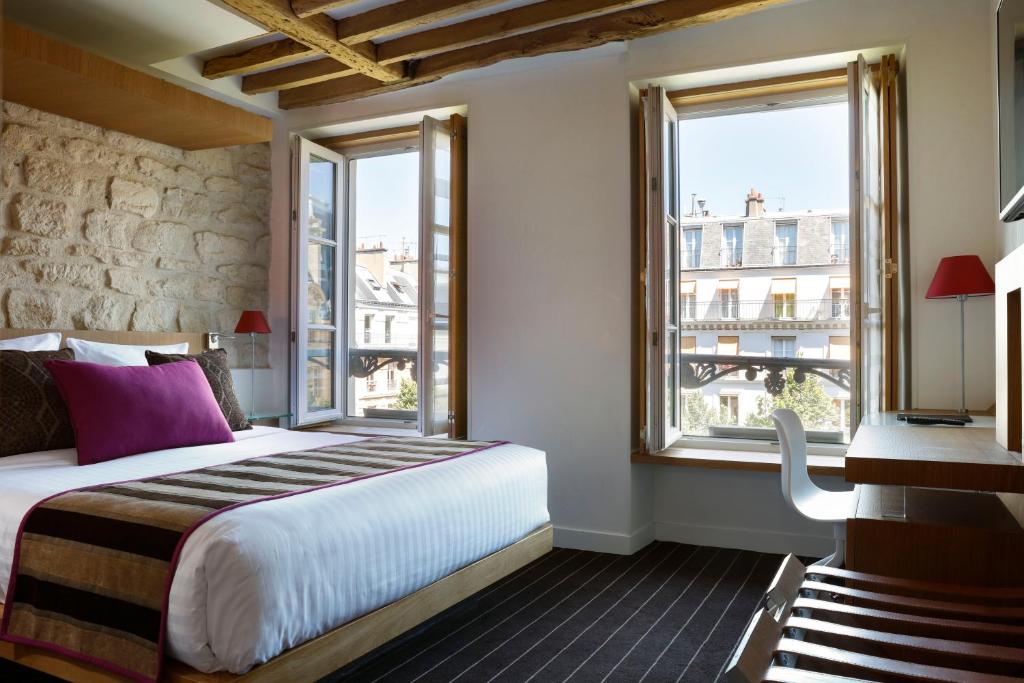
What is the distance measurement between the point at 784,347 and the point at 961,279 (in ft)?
3.73

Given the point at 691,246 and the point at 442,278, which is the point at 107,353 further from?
the point at 691,246

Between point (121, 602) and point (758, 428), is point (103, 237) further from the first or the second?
point (758, 428)

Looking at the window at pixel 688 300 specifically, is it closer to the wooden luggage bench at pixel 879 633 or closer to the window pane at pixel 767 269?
the window pane at pixel 767 269

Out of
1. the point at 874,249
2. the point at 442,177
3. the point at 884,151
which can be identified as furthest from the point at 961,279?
the point at 442,177

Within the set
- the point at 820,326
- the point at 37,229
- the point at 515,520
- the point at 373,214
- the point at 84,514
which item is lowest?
the point at 515,520

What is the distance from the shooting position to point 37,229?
3.86 meters

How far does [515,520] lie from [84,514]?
1578 mm

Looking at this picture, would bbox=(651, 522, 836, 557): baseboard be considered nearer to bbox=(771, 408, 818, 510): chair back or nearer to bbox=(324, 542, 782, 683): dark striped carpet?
bbox=(324, 542, 782, 683): dark striped carpet

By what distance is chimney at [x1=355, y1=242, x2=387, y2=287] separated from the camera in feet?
17.5

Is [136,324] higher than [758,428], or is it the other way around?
[136,324]

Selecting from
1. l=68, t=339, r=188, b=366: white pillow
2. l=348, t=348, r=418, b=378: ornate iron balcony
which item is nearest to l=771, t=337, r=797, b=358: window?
l=348, t=348, r=418, b=378: ornate iron balcony

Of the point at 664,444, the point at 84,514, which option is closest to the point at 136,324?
the point at 84,514

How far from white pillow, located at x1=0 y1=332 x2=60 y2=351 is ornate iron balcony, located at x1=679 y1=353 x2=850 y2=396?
10.7ft

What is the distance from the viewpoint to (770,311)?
4.34m
